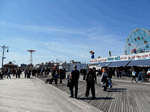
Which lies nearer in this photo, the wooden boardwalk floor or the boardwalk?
the boardwalk

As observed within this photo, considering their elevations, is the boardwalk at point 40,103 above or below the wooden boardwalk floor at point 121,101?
above

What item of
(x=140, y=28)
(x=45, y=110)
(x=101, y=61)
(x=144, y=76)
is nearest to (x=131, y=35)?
(x=140, y=28)

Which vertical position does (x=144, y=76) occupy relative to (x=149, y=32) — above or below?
below

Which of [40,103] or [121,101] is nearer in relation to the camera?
[40,103]

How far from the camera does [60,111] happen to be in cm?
454

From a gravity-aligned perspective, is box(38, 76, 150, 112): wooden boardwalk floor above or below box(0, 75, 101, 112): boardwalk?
below

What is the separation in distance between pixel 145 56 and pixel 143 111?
22.4 metres

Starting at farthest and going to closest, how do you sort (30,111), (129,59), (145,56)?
(129,59) < (145,56) < (30,111)

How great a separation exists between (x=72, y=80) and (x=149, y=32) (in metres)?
32.5

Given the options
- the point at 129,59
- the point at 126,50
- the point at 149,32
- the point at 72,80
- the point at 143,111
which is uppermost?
the point at 149,32

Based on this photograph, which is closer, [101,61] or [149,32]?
[149,32]

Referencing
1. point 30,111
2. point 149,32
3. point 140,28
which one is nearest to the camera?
point 30,111

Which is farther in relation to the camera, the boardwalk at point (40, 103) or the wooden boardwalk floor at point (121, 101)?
the wooden boardwalk floor at point (121, 101)

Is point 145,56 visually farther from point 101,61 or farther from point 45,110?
point 45,110
